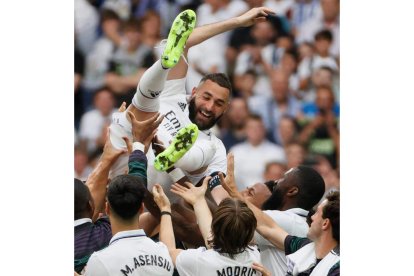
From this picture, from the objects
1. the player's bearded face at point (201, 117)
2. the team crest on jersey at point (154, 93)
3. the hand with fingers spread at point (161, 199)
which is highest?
the team crest on jersey at point (154, 93)

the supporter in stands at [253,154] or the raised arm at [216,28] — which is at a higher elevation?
the raised arm at [216,28]

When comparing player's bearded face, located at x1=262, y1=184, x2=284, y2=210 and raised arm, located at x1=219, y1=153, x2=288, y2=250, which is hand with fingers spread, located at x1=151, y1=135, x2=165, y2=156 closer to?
raised arm, located at x1=219, y1=153, x2=288, y2=250

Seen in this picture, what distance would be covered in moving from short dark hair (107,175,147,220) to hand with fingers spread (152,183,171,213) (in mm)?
303

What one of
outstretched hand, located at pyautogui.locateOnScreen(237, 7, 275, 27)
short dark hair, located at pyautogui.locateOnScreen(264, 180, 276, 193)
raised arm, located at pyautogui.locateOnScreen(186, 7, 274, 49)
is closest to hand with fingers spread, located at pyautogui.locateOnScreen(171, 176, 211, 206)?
short dark hair, located at pyautogui.locateOnScreen(264, 180, 276, 193)

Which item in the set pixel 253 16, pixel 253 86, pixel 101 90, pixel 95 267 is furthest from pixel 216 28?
pixel 95 267

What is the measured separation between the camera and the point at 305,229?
15.5 feet

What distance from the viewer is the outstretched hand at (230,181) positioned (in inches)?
185

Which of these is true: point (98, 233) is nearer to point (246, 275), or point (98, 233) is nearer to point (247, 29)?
point (246, 275)

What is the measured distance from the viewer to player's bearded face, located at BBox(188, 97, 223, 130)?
15.6 feet

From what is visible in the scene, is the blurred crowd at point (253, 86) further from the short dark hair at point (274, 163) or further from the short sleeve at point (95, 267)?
the short sleeve at point (95, 267)

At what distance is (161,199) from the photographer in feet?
15.1

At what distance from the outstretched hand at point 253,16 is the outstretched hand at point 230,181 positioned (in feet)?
2.46

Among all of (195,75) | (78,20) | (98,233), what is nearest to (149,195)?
(98,233)

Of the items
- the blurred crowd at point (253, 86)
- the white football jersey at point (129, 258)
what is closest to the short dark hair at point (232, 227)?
the white football jersey at point (129, 258)
